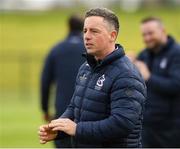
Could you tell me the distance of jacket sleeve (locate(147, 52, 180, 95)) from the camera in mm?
10047

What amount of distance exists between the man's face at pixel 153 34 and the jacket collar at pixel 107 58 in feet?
11.6

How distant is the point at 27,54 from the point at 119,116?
3068 cm

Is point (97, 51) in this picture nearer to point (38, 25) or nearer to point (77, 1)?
point (38, 25)

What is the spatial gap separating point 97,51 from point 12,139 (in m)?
11.2

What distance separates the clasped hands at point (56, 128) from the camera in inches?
257

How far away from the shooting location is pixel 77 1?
51.6 metres

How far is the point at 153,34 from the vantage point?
1045 centimetres

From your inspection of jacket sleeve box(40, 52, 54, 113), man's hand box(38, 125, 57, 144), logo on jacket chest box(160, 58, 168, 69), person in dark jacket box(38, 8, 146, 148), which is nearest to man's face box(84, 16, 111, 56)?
person in dark jacket box(38, 8, 146, 148)

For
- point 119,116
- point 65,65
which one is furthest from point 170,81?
point 119,116

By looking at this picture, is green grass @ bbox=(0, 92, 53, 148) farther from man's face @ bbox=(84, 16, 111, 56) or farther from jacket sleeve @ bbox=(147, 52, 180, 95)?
man's face @ bbox=(84, 16, 111, 56)

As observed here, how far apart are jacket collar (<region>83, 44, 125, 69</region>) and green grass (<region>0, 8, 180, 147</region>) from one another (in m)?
9.38

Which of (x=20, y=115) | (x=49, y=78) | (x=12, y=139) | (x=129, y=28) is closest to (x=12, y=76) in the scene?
(x=129, y=28)

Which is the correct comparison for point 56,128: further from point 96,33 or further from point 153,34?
point 153,34

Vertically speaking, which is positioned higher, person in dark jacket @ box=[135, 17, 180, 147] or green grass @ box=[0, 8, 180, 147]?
green grass @ box=[0, 8, 180, 147]
